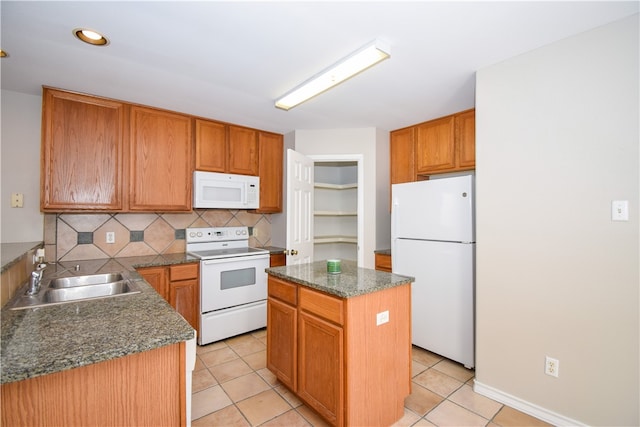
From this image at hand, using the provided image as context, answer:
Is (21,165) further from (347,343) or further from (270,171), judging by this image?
(347,343)

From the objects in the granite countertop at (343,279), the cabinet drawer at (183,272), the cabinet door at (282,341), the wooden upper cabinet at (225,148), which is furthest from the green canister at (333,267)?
the wooden upper cabinet at (225,148)

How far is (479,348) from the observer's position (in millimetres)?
2186

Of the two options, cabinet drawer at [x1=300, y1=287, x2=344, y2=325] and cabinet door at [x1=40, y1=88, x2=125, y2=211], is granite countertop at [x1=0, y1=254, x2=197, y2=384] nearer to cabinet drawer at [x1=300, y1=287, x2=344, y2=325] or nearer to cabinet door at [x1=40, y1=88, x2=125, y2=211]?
cabinet drawer at [x1=300, y1=287, x2=344, y2=325]

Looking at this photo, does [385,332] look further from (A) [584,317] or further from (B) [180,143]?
(B) [180,143]

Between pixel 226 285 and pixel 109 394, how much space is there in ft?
6.79

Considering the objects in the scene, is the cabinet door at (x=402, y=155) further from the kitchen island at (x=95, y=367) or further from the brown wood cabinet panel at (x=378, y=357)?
the kitchen island at (x=95, y=367)

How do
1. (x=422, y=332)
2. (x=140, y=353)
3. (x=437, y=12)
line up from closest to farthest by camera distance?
(x=140, y=353)
(x=437, y=12)
(x=422, y=332)

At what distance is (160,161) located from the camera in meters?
2.97

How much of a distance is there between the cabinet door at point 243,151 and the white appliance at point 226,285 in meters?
0.76

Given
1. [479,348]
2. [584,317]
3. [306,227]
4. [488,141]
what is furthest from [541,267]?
[306,227]

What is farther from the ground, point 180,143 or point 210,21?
point 210,21

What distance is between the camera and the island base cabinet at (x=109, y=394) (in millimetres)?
915

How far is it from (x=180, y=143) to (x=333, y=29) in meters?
2.07

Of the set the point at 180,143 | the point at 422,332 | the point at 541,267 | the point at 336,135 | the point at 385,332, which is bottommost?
the point at 422,332
